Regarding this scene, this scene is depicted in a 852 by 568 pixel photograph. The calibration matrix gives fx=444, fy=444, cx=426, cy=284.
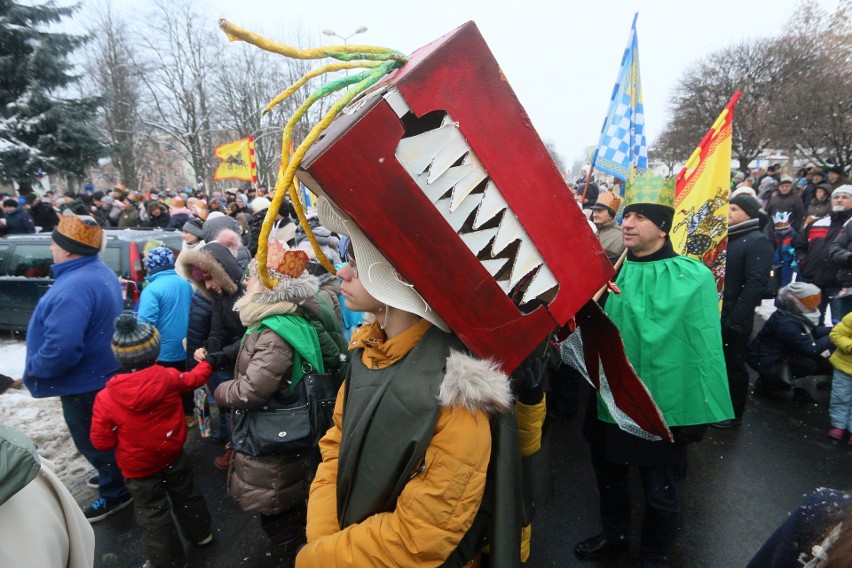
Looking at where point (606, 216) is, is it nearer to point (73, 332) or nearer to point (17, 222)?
point (73, 332)

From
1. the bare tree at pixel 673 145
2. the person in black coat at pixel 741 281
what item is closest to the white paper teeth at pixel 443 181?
the person in black coat at pixel 741 281

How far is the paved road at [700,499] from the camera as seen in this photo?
2900 mm

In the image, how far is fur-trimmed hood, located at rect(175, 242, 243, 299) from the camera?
11.1ft

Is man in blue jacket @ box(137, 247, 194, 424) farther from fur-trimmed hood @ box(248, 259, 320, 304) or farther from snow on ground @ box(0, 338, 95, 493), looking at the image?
fur-trimmed hood @ box(248, 259, 320, 304)

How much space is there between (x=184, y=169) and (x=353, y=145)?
64.7 m

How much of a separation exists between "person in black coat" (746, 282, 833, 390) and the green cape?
3271mm

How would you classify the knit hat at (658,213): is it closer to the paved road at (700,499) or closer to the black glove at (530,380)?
the black glove at (530,380)

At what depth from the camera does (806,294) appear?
4629mm

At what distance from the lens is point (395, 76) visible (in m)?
1.08

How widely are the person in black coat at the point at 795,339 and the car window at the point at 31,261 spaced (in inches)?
369

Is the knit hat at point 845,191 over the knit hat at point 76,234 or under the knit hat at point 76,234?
under

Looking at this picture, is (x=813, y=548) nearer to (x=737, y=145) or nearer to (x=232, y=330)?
(x=232, y=330)

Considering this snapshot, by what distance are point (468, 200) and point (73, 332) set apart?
122 inches

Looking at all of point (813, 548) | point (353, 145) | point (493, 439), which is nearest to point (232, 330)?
point (493, 439)
